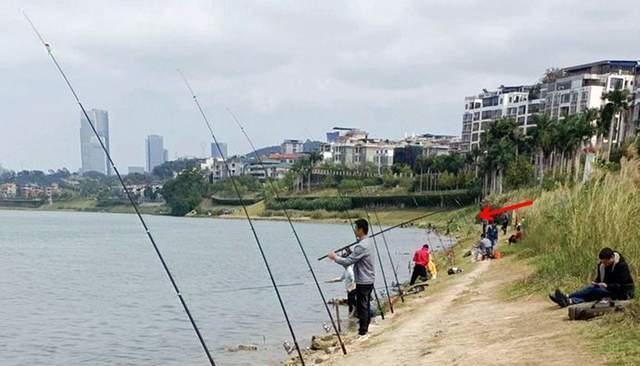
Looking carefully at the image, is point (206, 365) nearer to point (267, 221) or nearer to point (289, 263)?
point (289, 263)

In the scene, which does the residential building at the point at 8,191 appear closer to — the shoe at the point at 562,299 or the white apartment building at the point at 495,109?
the white apartment building at the point at 495,109

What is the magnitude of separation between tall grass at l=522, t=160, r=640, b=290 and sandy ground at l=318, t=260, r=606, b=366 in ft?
2.85

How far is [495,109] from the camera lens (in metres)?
106

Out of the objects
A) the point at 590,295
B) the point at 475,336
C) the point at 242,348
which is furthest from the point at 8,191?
the point at 590,295

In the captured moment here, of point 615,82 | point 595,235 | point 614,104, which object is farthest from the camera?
point 615,82

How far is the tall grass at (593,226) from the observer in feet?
32.7

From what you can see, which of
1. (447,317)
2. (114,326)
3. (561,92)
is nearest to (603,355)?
(447,317)

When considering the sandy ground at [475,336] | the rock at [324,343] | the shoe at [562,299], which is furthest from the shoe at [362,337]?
the shoe at [562,299]

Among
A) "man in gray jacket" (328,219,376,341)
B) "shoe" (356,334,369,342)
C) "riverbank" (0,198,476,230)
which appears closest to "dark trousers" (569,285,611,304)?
"man in gray jacket" (328,219,376,341)

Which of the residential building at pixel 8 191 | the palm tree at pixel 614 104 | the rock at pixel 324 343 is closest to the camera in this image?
the rock at pixel 324 343

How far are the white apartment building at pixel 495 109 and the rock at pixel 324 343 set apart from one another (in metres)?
83.2

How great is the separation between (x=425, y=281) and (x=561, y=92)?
252 ft

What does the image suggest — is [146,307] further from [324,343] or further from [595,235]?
[595,235]

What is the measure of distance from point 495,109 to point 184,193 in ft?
199
